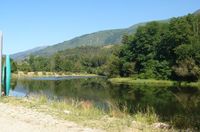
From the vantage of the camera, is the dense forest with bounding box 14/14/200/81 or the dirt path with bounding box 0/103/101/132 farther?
the dense forest with bounding box 14/14/200/81

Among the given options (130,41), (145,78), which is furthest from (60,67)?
(145,78)

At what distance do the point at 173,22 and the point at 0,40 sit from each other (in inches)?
3022

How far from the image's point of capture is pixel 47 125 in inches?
496

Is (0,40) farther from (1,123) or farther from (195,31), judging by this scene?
(195,31)

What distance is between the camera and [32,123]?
12977 mm

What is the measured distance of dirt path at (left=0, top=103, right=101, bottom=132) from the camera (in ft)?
39.0

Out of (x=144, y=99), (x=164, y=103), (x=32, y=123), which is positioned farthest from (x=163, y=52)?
(x=32, y=123)

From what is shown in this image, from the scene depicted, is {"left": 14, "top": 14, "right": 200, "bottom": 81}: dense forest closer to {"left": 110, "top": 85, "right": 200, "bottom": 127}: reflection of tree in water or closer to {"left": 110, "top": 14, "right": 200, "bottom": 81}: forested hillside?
{"left": 110, "top": 14, "right": 200, "bottom": 81}: forested hillside

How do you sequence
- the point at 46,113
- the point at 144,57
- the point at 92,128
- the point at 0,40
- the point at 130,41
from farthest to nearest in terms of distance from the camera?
1. the point at 130,41
2. the point at 144,57
3. the point at 0,40
4. the point at 46,113
5. the point at 92,128

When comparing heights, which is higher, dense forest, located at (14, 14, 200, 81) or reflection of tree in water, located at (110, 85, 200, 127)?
dense forest, located at (14, 14, 200, 81)

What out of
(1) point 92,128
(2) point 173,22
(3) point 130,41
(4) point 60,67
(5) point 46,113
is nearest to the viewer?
(1) point 92,128

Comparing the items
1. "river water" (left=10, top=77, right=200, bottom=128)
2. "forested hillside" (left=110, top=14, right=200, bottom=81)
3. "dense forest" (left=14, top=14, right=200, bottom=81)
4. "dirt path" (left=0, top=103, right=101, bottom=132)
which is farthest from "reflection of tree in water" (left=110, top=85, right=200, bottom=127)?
"dense forest" (left=14, top=14, right=200, bottom=81)

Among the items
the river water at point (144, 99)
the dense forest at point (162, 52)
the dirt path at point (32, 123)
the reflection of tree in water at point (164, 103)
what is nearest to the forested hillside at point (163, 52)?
the dense forest at point (162, 52)

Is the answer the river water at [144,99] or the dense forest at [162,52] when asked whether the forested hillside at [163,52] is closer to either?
the dense forest at [162,52]
